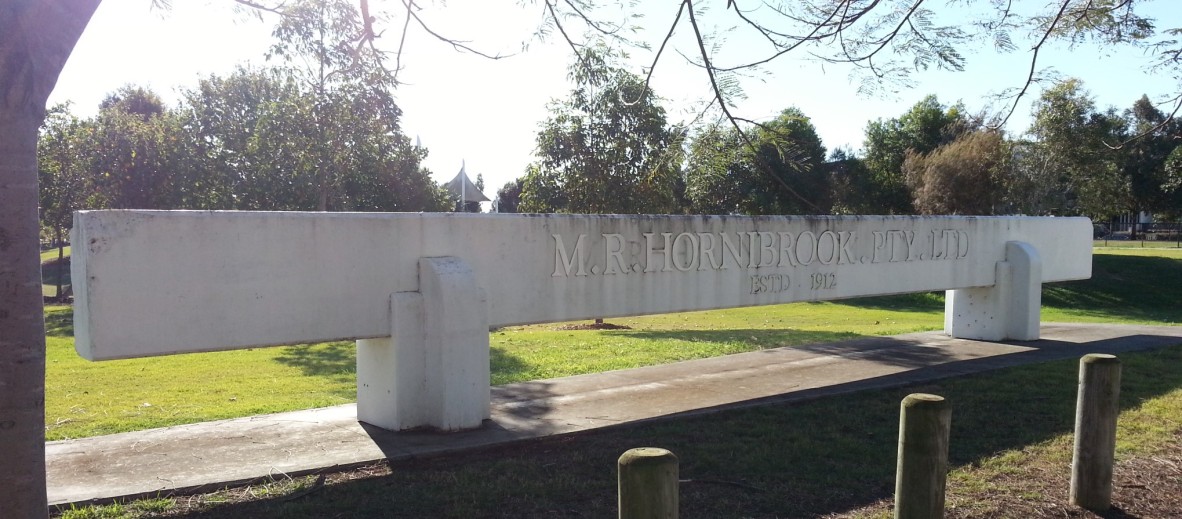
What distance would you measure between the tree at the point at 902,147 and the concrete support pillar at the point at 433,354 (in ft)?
108

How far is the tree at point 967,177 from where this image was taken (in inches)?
1168

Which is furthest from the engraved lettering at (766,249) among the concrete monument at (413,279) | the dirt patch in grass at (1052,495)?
the dirt patch in grass at (1052,495)

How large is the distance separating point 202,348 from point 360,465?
1323 mm

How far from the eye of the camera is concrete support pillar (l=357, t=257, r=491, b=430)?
22.0ft

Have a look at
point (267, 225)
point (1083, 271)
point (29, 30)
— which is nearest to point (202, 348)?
point (267, 225)

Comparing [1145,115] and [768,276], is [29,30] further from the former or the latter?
[1145,115]

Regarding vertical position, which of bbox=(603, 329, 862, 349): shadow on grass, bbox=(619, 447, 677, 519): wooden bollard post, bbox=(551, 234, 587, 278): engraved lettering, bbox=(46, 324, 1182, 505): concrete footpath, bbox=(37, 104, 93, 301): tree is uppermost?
bbox=(37, 104, 93, 301): tree

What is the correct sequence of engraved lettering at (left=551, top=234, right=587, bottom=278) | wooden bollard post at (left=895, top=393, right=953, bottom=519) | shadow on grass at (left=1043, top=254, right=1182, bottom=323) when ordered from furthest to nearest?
shadow on grass at (left=1043, top=254, right=1182, bottom=323), engraved lettering at (left=551, top=234, right=587, bottom=278), wooden bollard post at (left=895, top=393, right=953, bottom=519)

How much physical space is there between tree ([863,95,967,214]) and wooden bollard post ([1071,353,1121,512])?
33.2 m

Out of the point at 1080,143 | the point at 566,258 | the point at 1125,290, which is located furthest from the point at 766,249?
the point at 1125,290

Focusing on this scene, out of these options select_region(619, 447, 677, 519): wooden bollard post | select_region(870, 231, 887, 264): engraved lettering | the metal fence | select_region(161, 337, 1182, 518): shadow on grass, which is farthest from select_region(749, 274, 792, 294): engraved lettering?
the metal fence

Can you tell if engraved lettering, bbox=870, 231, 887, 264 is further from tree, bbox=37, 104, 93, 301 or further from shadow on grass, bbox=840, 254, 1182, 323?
tree, bbox=37, 104, 93, 301

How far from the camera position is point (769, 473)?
5.59 meters

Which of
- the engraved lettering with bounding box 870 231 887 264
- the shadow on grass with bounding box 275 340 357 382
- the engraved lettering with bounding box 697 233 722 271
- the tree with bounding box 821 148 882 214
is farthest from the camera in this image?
the tree with bounding box 821 148 882 214
